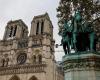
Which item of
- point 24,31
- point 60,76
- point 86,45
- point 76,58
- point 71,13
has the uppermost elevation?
point 24,31

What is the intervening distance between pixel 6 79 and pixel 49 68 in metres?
8.26

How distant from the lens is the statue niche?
8.12m

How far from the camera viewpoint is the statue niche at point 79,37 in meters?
8.12

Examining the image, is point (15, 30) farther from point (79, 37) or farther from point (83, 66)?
point (83, 66)

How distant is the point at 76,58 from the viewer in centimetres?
750

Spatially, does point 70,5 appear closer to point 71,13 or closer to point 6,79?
point 71,13

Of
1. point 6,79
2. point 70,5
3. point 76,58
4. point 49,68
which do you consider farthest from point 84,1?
point 6,79

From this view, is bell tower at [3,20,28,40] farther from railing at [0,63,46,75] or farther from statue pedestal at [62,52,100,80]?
statue pedestal at [62,52,100,80]

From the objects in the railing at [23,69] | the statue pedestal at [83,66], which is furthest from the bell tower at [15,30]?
the statue pedestal at [83,66]

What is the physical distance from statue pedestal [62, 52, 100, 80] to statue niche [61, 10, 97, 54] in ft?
2.13

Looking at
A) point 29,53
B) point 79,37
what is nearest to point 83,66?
point 79,37

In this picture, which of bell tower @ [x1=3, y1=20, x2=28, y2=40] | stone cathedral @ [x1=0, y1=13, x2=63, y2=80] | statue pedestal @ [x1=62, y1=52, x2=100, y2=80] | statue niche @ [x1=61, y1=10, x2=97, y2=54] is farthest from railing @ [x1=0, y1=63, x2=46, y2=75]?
statue pedestal @ [x1=62, y1=52, x2=100, y2=80]

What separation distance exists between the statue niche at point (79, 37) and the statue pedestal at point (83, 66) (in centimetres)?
65

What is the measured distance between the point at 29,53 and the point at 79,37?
31.2m
